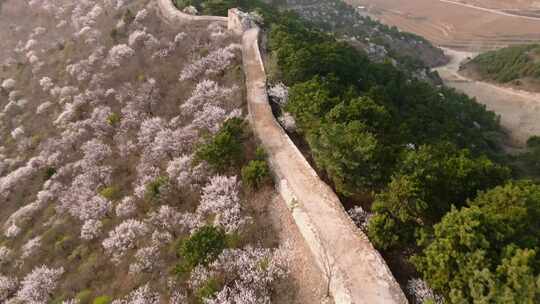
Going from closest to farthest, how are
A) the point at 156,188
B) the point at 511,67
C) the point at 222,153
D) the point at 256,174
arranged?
the point at 256,174, the point at 222,153, the point at 156,188, the point at 511,67

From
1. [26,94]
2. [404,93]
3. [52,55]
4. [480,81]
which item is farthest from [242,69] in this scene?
[480,81]

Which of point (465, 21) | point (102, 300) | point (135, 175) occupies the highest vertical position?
point (102, 300)

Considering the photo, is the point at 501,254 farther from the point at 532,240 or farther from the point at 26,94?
the point at 26,94

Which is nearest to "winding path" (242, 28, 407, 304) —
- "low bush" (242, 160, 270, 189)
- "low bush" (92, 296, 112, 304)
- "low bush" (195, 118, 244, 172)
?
"low bush" (242, 160, 270, 189)

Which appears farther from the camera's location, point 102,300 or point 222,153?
point 222,153

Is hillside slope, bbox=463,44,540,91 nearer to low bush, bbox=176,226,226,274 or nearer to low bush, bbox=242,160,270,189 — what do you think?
low bush, bbox=242,160,270,189

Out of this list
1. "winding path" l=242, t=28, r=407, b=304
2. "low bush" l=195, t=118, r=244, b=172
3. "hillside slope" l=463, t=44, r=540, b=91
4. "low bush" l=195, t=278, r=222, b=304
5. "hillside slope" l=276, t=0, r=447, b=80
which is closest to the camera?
"winding path" l=242, t=28, r=407, b=304

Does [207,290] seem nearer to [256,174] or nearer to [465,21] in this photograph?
[256,174]

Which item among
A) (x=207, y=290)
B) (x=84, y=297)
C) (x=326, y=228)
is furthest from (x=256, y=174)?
(x=84, y=297)
